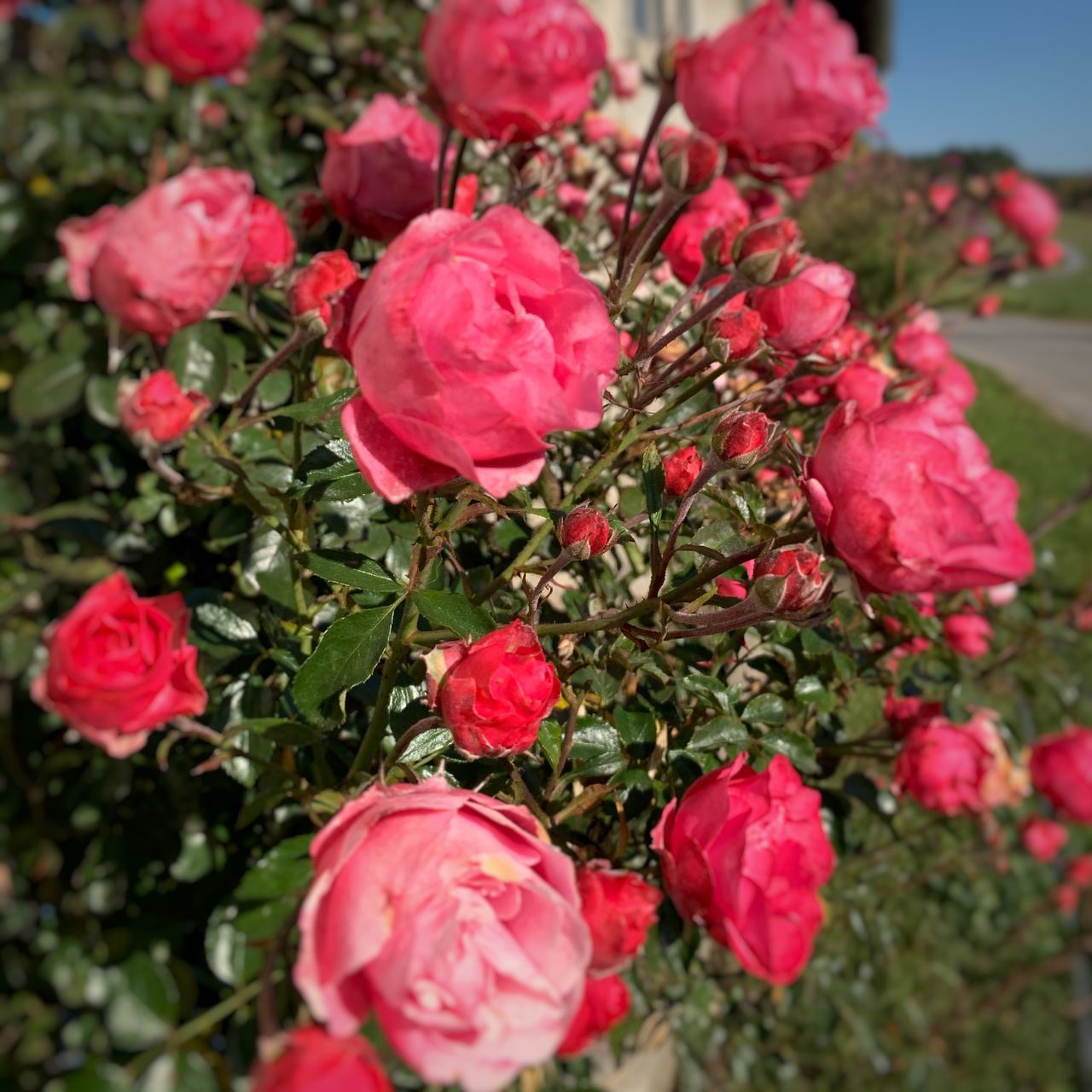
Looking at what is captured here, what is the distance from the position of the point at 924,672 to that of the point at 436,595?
0.73m

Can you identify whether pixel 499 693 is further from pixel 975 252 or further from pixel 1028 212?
pixel 1028 212

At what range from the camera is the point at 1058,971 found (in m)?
2.20

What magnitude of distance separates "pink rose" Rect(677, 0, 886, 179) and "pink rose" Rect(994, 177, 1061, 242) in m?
1.01

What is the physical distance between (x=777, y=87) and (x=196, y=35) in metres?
1.11

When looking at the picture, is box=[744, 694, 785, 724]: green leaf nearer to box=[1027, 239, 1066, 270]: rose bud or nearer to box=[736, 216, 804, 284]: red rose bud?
box=[736, 216, 804, 284]: red rose bud

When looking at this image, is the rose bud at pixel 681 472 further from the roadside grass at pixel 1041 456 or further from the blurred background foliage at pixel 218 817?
the roadside grass at pixel 1041 456

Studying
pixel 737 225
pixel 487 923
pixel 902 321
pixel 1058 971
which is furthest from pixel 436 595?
pixel 1058 971

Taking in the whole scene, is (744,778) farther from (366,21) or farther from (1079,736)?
(366,21)

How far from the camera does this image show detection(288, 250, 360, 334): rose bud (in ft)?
2.09

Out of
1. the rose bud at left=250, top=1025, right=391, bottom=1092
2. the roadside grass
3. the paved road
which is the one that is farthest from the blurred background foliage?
the paved road

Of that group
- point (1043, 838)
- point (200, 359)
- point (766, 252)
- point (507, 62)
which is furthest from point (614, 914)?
point (1043, 838)

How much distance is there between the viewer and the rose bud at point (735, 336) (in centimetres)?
61

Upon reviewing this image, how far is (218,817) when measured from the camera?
3.17 ft

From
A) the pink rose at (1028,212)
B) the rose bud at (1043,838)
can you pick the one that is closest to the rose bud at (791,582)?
the pink rose at (1028,212)
